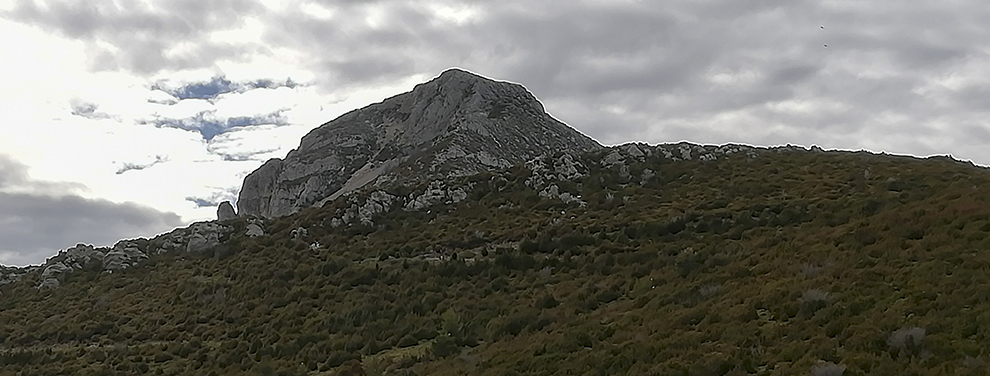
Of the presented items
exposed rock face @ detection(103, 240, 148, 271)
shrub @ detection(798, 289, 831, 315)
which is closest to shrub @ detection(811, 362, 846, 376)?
shrub @ detection(798, 289, 831, 315)

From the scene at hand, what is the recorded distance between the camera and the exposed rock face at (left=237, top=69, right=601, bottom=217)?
5781 centimetres

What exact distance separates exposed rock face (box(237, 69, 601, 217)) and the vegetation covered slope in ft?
59.3

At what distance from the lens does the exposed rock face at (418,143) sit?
57.8 metres

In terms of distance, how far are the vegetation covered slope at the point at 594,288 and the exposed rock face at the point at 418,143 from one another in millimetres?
18063

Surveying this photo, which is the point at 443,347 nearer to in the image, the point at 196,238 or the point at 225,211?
the point at 196,238

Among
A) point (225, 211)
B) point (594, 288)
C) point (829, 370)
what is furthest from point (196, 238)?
point (829, 370)

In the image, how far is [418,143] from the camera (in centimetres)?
6488

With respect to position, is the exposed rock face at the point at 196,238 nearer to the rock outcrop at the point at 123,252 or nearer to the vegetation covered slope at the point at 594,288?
the rock outcrop at the point at 123,252

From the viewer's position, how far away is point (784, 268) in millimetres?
16297

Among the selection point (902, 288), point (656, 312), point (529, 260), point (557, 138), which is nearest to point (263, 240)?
point (529, 260)

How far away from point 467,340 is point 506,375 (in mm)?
4956

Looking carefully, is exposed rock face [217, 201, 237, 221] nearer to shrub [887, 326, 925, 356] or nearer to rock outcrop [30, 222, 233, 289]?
rock outcrop [30, 222, 233, 289]

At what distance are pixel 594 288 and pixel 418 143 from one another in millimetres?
45970

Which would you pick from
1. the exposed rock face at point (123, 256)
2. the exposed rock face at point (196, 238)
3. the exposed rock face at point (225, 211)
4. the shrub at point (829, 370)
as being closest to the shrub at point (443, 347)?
the shrub at point (829, 370)
